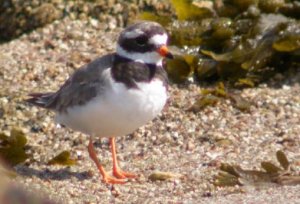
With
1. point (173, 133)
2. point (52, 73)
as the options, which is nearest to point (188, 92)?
point (173, 133)

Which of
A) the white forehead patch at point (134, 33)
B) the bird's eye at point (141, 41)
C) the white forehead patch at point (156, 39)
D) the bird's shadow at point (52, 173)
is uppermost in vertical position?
the white forehead patch at point (134, 33)

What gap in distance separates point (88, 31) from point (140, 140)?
1.97m

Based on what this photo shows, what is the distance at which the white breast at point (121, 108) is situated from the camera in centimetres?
496

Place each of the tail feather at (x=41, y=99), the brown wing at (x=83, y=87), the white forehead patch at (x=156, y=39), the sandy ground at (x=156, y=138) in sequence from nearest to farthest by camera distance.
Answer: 1. the sandy ground at (x=156, y=138)
2. the brown wing at (x=83, y=87)
3. the white forehead patch at (x=156, y=39)
4. the tail feather at (x=41, y=99)

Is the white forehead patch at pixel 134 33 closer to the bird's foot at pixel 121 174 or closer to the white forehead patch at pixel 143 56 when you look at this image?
the white forehead patch at pixel 143 56

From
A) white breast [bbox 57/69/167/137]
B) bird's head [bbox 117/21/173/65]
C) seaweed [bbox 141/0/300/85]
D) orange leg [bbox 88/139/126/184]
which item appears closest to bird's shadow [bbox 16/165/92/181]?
orange leg [bbox 88/139/126/184]

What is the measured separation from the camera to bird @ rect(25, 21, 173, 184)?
196 inches

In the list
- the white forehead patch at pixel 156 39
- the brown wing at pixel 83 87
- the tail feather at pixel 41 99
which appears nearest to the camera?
the brown wing at pixel 83 87

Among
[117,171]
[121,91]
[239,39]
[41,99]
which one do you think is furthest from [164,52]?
[239,39]

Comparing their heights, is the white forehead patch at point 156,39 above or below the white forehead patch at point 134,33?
below

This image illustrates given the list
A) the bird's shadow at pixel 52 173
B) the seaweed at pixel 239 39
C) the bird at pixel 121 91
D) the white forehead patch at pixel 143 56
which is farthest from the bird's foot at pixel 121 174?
the seaweed at pixel 239 39

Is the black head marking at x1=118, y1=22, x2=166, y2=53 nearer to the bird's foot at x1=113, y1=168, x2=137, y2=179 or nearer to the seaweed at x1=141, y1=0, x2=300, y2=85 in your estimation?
the bird's foot at x1=113, y1=168, x2=137, y2=179

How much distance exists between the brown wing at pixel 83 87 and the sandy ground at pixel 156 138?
435 mm

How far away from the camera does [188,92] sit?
6.66m
